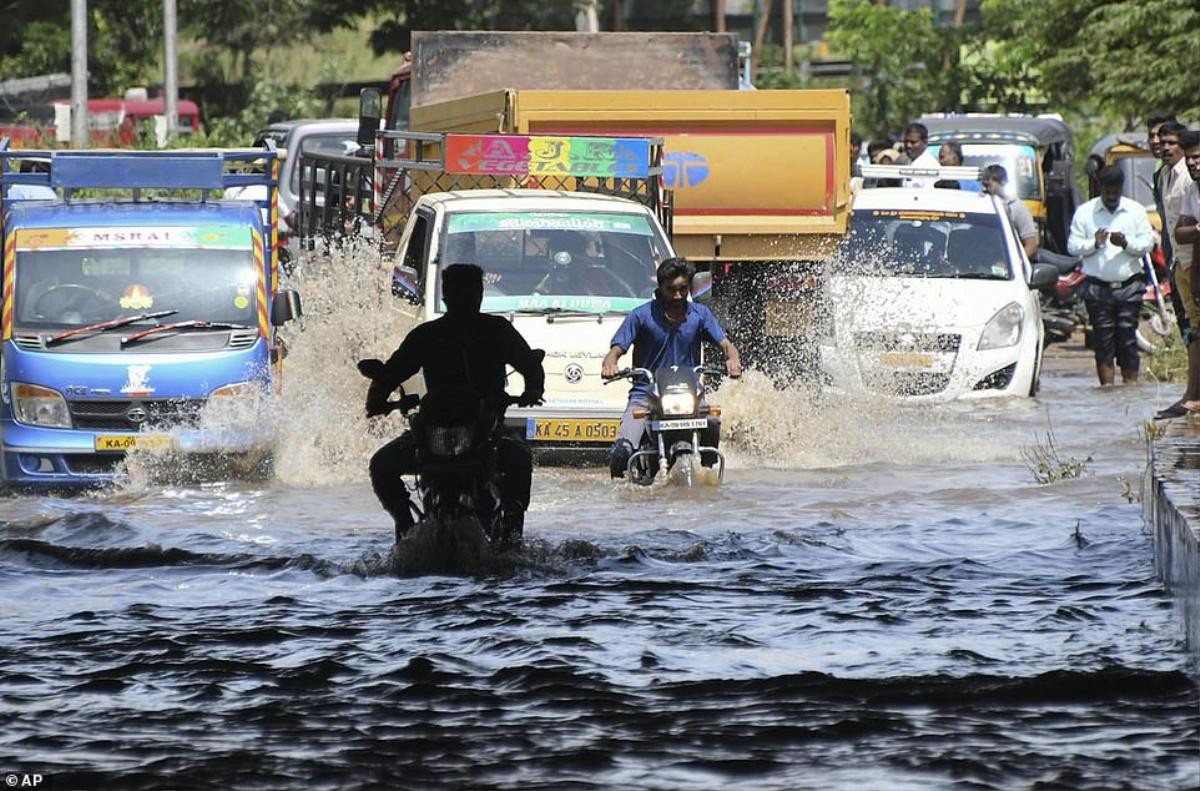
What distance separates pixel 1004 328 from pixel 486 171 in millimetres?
4492

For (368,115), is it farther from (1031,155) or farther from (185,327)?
(1031,155)

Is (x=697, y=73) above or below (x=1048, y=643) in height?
above

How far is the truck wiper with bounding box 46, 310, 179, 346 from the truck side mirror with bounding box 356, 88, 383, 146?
17.9ft

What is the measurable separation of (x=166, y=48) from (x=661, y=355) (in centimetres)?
2710

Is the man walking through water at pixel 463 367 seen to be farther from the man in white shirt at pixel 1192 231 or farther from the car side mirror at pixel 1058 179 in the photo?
the car side mirror at pixel 1058 179

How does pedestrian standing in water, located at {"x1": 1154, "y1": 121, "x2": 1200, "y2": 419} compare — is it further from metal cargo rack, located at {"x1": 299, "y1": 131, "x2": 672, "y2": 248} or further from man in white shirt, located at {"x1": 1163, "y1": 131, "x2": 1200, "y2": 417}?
metal cargo rack, located at {"x1": 299, "y1": 131, "x2": 672, "y2": 248}

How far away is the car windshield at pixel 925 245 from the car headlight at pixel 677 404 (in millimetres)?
5819

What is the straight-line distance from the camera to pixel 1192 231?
44.0ft

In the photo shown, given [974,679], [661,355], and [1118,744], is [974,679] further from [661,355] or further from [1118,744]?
[661,355]

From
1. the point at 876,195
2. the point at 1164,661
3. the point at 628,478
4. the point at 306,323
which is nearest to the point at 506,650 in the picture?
the point at 1164,661

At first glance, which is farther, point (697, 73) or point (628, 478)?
point (697, 73)

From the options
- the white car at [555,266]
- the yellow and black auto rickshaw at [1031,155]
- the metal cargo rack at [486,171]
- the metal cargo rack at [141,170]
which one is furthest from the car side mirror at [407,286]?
the yellow and black auto rickshaw at [1031,155]

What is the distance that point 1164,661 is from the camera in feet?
27.0

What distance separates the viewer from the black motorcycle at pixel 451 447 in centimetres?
984
